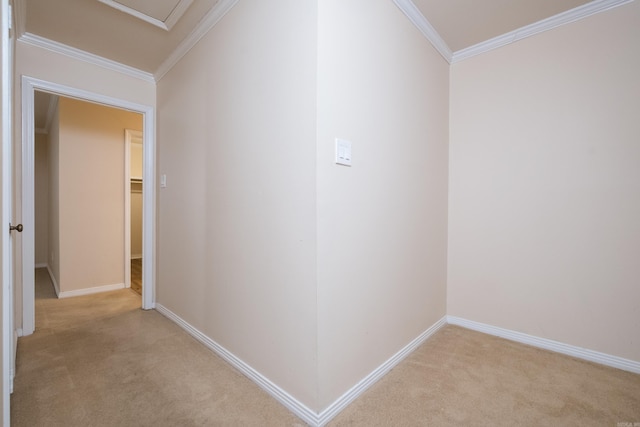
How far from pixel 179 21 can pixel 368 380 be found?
Result: 2.84 m

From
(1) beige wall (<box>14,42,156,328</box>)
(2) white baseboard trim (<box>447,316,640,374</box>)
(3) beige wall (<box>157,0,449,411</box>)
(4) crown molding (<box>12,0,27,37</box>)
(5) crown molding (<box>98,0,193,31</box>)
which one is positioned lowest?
(2) white baseboard trim (<box>447,316,640,374</box>)

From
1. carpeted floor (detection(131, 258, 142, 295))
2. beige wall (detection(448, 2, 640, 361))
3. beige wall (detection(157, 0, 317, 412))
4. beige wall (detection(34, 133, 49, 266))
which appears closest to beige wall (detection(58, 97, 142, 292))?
carpeted floor (detection(131, 258, 142, 295))

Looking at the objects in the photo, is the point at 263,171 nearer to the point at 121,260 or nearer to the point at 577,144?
the point at 577,144

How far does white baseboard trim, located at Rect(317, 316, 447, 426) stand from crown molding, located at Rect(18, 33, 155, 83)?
11.1 ft

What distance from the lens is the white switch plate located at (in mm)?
1424

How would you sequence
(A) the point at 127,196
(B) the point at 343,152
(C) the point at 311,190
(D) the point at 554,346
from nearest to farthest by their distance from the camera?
(C) the point at 311,190, (B) the point at 343,152, (D) the point at 554,346, (A) the point at 127,196

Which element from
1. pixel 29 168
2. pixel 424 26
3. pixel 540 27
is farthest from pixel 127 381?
pixel 540 27

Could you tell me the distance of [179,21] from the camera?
6.89 ft

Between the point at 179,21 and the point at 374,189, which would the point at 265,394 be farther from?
the point at 179,21

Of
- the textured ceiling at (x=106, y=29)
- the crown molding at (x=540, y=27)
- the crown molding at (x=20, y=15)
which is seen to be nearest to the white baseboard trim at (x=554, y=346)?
the crown molding at (x=540, y=27)

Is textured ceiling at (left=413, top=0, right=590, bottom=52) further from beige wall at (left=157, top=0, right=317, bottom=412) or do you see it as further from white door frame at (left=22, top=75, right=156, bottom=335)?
white door frame at (left=22, top=75, right=156, bottom=335)

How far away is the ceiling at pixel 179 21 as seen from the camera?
1.92 m

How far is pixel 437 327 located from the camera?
243cm

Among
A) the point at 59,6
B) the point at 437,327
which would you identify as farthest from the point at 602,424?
the point at 59,6
